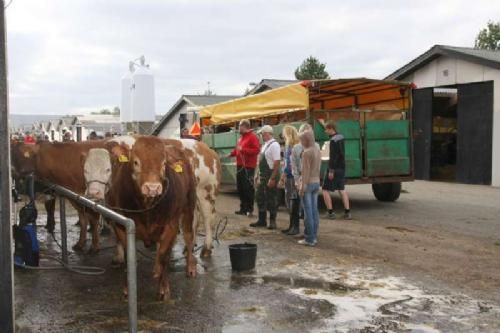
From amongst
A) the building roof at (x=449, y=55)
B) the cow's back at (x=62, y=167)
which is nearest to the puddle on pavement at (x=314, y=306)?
the cow's back at (x=62, y=167)

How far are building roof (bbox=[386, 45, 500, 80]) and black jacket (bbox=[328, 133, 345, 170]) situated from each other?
9.86 metres

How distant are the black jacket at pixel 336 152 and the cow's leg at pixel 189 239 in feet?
16.0

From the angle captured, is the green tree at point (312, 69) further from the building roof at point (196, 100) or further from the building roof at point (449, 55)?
the building roof at point (449, 55)

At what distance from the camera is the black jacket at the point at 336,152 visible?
1117 centimetres

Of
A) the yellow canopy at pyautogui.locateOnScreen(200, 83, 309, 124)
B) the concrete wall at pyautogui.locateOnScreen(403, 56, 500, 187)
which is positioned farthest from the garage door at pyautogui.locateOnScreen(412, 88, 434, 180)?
the yellow canopy at pyautogui.locateOnScreen(200, 83, 309, 124)

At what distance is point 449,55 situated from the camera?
67.8 feet

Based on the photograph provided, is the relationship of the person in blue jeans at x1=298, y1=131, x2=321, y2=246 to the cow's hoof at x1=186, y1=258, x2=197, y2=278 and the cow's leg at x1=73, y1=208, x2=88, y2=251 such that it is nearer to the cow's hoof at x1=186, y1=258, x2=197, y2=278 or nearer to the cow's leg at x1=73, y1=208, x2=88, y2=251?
the cow's hoof at x1=186, y1=258, x2=197, y2=278

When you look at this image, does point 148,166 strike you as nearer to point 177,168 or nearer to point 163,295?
point 177,168

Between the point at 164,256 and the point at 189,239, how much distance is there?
972mm

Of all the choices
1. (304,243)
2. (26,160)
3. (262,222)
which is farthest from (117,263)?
(262,222)

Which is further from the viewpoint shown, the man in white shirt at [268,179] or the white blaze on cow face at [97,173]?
the man in white shirt at [268,179]

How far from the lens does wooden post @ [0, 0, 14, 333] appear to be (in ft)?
12.7

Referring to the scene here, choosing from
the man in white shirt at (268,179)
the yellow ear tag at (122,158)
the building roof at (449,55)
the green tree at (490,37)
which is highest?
the green tree at (490,37)

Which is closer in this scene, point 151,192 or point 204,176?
point 151,192
